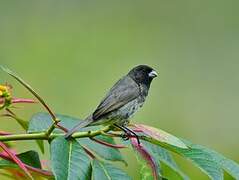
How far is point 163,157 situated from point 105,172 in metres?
0.16

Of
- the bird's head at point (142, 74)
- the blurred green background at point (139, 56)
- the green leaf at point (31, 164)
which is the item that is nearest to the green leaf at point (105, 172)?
the green leaf at point (31, 164)

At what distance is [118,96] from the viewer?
7.63 ft

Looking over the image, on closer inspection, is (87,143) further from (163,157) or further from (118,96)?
(118,96)

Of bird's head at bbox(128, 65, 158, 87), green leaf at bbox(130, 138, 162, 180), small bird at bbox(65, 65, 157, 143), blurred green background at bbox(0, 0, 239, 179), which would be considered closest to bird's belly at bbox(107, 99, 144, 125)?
small bird at bbox(65, 65, 157, 143)

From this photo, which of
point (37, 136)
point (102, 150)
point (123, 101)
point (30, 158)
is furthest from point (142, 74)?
point (37, 136)

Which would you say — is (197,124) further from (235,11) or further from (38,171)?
(38,171)

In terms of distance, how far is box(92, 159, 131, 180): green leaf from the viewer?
1807mm

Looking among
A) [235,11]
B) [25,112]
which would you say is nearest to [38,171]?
[25,112]

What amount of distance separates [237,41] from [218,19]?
1.08 m

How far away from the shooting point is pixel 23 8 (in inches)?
320

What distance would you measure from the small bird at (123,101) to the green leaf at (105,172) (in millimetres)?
84

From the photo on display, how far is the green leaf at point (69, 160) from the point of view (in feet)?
5.74

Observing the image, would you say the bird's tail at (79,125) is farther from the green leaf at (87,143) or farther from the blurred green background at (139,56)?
the blurred green background at (139,56)

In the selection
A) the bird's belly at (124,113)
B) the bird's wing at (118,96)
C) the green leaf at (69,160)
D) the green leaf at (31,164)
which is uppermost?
the bird's wing at (118,96)
